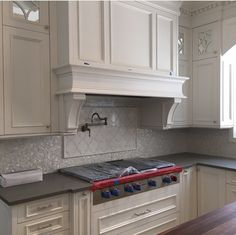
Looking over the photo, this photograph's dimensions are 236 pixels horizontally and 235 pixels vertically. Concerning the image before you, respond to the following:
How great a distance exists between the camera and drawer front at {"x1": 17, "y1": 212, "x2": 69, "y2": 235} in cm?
181

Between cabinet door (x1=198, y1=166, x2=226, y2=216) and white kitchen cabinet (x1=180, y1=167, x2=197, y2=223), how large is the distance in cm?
6

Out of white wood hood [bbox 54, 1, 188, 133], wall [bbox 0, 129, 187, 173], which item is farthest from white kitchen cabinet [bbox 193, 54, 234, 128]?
wall [bbox 0, 129, 187, 173]

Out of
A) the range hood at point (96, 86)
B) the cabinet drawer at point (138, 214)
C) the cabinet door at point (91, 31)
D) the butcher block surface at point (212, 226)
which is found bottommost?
the cabinet drawer at point (138, 214)

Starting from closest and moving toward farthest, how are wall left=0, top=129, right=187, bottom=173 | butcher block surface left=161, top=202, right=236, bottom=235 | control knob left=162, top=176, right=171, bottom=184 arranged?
butcher block surface left=161, top=202, right=236, bottom=235
wall left=0, top=129, right=187, bottom=173
control knob left=162, top=176, right=171, bottom=184

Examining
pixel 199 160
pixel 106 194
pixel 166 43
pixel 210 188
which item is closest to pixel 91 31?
pixel 166 43

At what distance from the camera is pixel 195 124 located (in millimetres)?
3352

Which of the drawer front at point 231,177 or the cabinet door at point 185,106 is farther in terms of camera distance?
the cabinet door at point 185,106

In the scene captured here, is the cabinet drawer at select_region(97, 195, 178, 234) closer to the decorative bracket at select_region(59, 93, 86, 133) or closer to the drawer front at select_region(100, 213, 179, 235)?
the drawer front at select_region(100, 213, 179, 235)

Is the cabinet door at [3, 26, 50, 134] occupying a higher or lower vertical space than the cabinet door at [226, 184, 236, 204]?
higher

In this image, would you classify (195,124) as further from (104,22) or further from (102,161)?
(104,22)

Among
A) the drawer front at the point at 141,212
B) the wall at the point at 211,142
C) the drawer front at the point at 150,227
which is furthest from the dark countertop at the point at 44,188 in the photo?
the wall at the point at 211,142

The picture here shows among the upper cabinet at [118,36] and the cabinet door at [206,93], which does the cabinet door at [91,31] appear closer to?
the upper cabinet at [118,36]

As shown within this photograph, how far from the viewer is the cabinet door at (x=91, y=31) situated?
214cm

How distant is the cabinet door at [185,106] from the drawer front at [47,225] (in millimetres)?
1810
